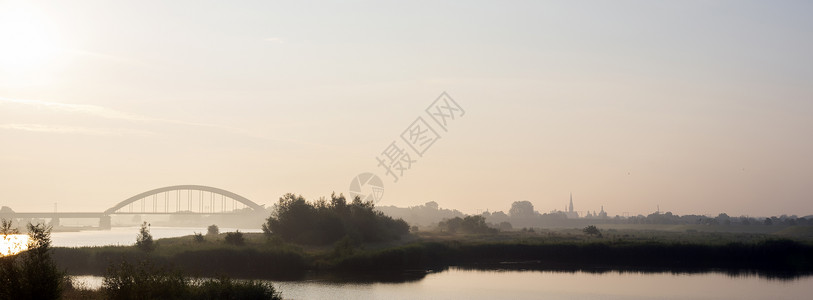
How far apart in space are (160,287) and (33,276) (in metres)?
5.51

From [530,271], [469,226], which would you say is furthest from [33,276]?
[469,226]

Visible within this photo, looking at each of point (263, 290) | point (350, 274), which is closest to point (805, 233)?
point (350, 274)

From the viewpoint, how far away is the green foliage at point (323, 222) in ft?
222

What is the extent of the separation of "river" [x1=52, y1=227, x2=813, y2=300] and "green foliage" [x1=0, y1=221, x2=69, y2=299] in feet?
51.3

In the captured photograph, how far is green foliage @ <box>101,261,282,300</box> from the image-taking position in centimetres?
2783

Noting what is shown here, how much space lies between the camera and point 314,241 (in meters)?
67.0

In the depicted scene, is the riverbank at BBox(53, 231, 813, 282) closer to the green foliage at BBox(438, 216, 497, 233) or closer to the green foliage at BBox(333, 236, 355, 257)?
the green foliage at BBox(333, 236, 355, 257)

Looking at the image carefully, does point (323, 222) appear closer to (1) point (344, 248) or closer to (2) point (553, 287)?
(1) point (344, 248)

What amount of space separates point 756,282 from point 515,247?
2115cm

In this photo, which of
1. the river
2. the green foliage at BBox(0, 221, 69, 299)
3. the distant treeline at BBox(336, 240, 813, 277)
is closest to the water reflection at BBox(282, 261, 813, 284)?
the distant treeline at BBox(336, 240, 813, 277)

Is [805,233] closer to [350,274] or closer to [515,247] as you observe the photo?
[515,247]

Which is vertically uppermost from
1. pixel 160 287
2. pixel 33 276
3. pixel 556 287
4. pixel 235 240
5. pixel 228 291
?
pixel 235 240

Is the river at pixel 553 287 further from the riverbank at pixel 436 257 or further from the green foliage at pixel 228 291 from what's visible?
the green foliage at pixel 228 291

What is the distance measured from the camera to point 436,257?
209 ft
